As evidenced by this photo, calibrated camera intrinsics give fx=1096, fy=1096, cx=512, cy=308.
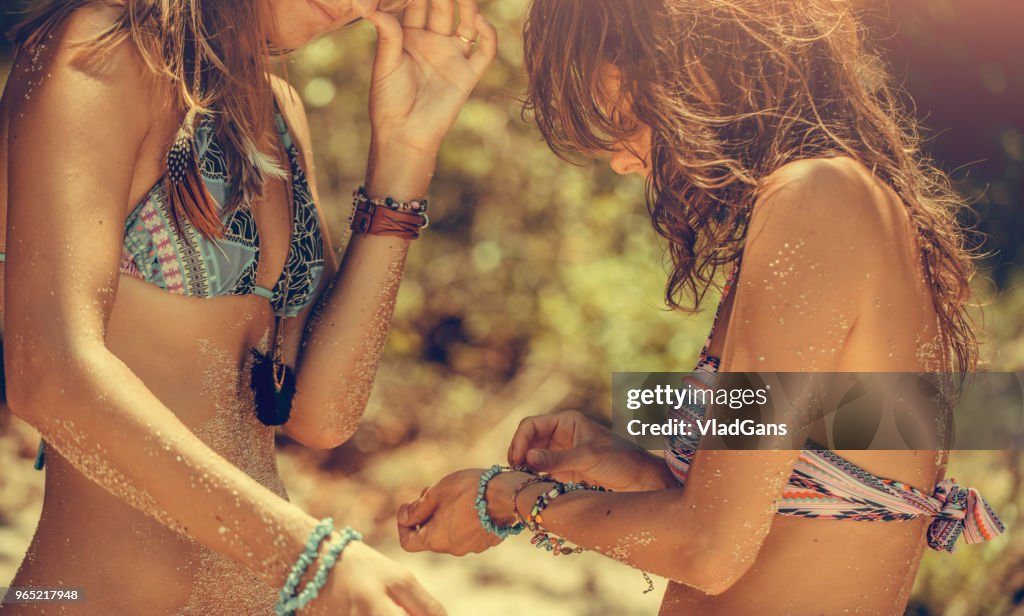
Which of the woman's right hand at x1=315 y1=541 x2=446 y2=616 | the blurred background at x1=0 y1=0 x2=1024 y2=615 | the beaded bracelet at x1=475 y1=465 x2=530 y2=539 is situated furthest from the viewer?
the blurred background at x1=0 y1=0 x2=1024 y2=615

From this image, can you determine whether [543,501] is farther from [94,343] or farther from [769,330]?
[94,343]

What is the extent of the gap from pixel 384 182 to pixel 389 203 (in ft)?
0.15

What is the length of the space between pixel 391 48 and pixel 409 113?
13cm

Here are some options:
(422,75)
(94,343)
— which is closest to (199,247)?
(94,343)

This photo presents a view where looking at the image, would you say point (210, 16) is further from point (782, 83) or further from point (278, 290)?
point (782, 83)

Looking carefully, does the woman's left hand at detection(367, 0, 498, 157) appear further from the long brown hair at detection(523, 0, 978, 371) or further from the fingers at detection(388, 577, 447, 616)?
the fingers at detection(388, 577, 447, 616)

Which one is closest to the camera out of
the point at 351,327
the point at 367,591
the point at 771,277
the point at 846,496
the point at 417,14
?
the point at 367,591

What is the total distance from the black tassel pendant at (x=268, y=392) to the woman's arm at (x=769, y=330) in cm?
65

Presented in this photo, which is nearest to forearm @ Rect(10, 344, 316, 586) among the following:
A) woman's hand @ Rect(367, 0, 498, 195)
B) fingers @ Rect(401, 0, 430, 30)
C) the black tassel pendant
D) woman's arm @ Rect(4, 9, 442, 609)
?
woman's arm @ Rect(4, 9, 442, 609)

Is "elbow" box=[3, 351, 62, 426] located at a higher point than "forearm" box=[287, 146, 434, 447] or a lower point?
higher

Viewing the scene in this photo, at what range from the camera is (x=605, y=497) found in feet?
5.41

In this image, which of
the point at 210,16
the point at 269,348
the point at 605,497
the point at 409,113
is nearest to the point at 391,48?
the point at 409,113

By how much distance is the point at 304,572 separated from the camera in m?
1.34

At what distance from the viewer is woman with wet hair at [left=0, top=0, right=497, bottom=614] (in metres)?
1.37
